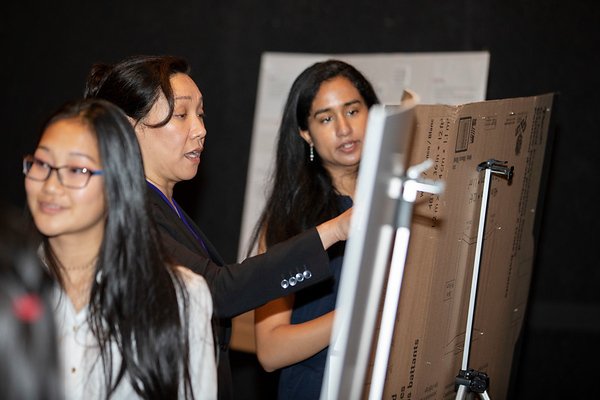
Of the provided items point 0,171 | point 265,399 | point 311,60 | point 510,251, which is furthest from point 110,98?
point 0,171

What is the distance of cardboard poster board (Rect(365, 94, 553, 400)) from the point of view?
1.96 meters

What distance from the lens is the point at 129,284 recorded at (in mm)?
1640

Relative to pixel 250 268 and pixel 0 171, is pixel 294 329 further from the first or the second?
pixel 0 171

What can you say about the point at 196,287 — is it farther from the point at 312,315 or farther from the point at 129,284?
the point at 312,315

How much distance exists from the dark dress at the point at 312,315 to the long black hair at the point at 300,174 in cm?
15

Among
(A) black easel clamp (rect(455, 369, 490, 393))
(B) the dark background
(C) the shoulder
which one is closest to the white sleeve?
(C) the shoulder

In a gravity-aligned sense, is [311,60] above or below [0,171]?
above

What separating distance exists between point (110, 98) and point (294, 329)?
732 mm

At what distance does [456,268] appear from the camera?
6.97ft

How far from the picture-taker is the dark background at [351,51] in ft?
Result: 11.2

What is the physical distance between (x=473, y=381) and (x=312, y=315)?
1.48 feet

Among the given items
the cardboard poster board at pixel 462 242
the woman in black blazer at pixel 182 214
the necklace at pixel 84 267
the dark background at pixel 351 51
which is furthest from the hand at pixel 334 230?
the dark background at pixel 351 51

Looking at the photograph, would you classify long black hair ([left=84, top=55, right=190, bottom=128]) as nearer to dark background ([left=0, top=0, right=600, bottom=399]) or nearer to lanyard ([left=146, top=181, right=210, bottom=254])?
lanyard ([left=146, top=181, right=210, bottom=254])

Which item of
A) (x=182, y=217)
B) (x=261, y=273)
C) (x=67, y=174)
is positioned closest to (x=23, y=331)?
(x=67, y=174)
